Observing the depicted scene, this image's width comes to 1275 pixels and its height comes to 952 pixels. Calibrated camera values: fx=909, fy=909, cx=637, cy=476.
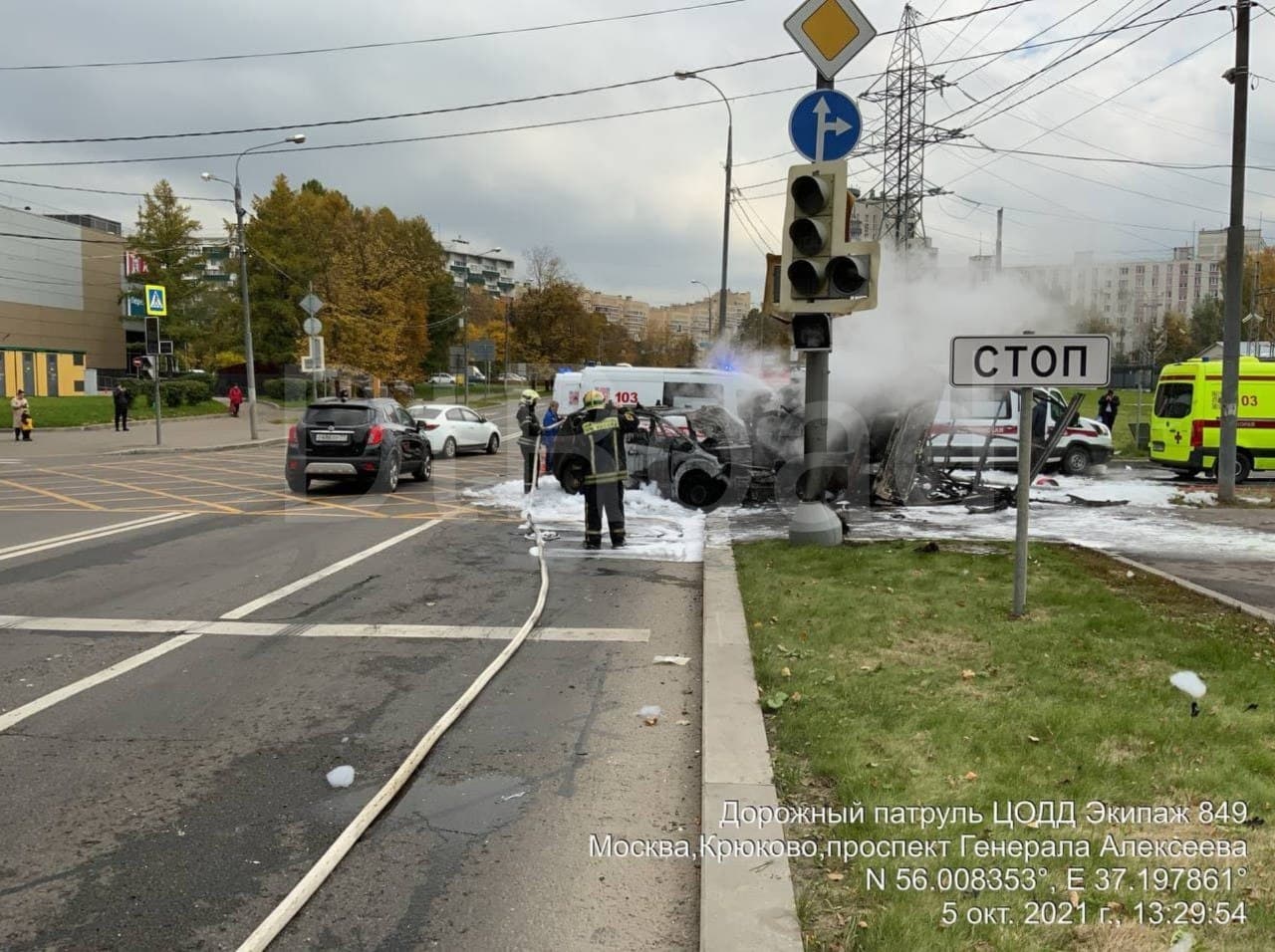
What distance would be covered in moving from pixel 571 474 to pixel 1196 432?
11427 mm

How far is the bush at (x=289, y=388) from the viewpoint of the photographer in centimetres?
4994

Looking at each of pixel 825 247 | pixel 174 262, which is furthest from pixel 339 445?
pixel 174 262

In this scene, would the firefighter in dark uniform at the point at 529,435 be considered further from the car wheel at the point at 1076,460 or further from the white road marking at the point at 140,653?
the car wheel at the point at 1076,460

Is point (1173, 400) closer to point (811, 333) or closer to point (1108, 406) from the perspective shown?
point (1108, 406)

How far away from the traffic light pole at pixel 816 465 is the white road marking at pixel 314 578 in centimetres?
445

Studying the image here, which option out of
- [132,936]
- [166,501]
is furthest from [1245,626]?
[166,501]

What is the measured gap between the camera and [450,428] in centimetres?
2317

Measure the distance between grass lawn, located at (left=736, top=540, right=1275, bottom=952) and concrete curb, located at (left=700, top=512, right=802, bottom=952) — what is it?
78 millimetres

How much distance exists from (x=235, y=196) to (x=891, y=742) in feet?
90.2

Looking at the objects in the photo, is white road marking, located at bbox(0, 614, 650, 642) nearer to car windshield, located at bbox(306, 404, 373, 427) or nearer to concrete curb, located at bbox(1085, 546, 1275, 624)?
concrete curb, located at bbox(1085, 546, 1275, 624)

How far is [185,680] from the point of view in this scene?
5344mm

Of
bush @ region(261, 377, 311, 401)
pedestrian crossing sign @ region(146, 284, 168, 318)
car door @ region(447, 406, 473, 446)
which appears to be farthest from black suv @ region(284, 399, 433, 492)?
bush @ region(261, 377, 311, 401)

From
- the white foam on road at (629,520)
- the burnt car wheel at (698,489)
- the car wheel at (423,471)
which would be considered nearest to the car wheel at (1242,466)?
the burnt car wheel at (698,489)

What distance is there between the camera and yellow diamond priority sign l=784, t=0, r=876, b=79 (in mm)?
8734
